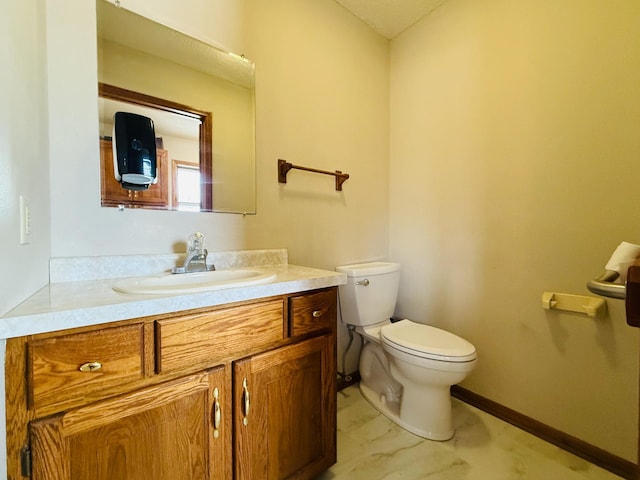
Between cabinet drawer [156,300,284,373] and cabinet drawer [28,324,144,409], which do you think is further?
cabinet drawer [156,300,284,373]

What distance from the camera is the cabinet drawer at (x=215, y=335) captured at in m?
0.75

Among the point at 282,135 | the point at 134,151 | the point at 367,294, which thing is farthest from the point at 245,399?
the point at 282,135

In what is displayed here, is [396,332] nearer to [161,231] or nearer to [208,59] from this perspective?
[161,231]

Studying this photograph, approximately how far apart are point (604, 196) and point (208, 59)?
72.7 inches

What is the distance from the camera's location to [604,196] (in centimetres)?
120

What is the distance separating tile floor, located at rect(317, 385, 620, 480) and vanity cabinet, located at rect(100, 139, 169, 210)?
1.34 metres

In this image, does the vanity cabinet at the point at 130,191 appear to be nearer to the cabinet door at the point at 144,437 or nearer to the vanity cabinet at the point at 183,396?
the vanity cabinet at the point at 183,396

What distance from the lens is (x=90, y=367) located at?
0.64 meters

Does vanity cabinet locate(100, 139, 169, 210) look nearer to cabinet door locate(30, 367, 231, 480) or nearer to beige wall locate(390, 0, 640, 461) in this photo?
cabinet door locate(30, 367, 231, 480)

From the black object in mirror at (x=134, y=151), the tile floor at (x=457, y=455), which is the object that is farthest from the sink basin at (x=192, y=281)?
the tile floor at (x=457, y=455)

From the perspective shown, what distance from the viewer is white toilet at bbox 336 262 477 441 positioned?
129 centimetres

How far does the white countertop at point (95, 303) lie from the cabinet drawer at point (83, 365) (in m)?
0.04

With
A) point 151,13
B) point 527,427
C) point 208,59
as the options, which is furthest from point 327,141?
point 527,427

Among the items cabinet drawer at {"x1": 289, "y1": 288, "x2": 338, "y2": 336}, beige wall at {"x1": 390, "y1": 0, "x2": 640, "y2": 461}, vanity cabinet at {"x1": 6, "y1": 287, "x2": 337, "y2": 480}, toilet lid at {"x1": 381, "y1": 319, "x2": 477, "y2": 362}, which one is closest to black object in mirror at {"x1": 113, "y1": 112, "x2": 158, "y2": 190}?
vanity cabinet at {"x1": 6, "y1": 287, "x2": 337, "y2": 480}
